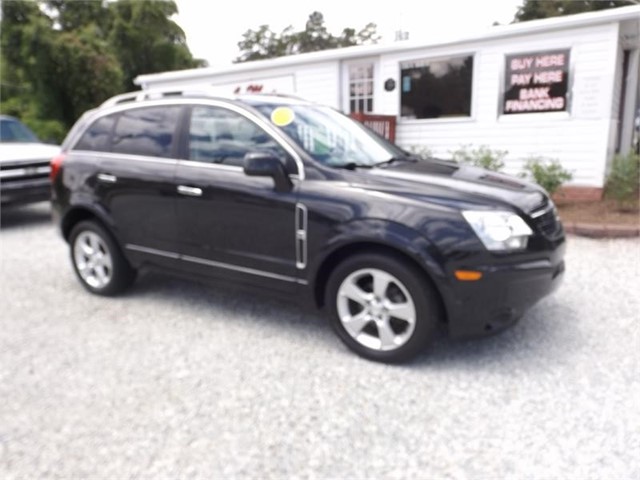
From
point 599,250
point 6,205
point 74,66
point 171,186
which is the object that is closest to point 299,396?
point 171,186

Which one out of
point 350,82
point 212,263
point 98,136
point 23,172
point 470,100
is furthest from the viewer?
point 350,82

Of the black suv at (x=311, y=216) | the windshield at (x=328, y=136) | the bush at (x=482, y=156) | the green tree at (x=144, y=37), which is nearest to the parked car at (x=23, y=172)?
the black suv at (x=311, y=216)

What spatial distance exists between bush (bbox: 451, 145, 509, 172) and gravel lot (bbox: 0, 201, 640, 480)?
3976 mm

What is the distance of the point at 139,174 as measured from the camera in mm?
4016

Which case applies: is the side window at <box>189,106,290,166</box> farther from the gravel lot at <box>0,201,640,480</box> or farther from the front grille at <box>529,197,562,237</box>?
the front grille at <box>529,197,562,237</box>

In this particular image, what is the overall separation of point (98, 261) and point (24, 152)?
14.7ft

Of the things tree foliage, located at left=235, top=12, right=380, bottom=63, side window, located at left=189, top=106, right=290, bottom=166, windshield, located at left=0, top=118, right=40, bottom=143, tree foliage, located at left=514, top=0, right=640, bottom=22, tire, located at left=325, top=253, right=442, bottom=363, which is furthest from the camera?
tree foliage, located at left=235, top=12, right=380, bottom=63

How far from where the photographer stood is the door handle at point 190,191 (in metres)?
3.71

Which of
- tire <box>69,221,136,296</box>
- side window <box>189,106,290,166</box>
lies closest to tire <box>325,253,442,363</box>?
side window <box>189,106,290,166</box>

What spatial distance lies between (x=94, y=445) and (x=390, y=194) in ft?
6.86

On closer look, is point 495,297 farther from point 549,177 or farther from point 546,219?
point 549,177

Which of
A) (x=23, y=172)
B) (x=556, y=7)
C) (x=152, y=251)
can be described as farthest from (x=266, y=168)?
(x=556, y=7)

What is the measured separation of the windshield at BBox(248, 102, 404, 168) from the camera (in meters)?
3.54

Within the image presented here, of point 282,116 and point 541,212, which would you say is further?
point 282,116
